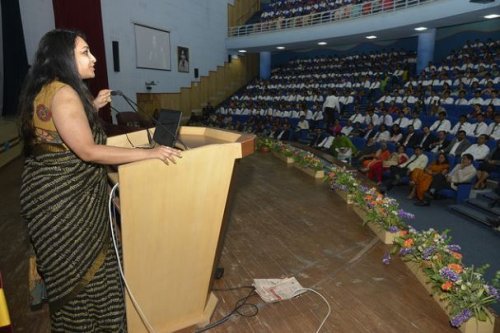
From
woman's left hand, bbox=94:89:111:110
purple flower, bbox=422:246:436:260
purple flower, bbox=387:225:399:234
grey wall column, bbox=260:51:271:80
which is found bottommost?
purple flower, bbox=387:225:399:234

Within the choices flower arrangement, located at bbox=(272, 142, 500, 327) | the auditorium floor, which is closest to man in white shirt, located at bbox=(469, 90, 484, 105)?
the auditorium floor

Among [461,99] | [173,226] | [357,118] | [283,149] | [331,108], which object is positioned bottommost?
[283,149]

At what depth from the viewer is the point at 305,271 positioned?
1992 millimetres

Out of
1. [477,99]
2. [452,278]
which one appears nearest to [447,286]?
[452,278]

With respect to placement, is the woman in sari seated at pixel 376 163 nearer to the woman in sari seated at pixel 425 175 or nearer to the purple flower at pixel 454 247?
the woman in sari seated at pixel 425 175

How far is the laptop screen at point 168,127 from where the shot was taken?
1171 millimetres

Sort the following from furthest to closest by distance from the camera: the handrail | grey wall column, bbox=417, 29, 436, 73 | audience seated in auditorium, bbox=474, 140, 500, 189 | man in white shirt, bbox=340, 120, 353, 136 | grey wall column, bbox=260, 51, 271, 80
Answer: grey wall column, bbox=260, 51, 271, 80 < grey wall column, bbox=417, 29, 436, 73 < the handrail < man in white shirt, bbox=340, 120, 353, 136 < audience seated in auditorium, bbox=474, 140, 500, 189

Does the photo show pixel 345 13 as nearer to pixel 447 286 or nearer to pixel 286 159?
pixel 286 159

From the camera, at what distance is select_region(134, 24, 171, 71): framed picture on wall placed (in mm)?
10617

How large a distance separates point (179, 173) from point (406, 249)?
1511mm

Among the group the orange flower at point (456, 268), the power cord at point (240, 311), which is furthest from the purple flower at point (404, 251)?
the power cord at point (240, 311)

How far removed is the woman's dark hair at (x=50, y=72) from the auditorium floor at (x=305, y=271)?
0.91 metres

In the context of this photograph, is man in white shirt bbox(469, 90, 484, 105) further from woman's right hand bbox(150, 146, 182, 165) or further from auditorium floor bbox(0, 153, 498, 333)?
woman's right hand bbox(150, 146, 182, 165)

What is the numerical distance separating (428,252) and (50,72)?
183 cm
